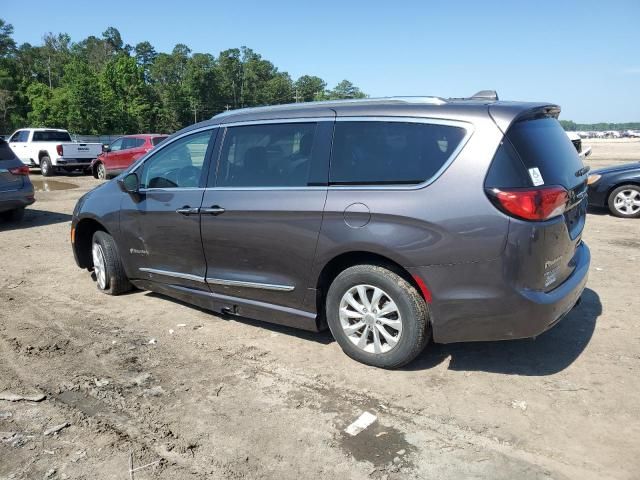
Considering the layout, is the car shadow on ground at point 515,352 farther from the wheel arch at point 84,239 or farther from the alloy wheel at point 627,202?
the alloy wheel at point 627,202

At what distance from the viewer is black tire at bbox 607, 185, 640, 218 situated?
959cm

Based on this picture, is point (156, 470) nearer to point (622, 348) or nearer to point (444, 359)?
point (444, 359)

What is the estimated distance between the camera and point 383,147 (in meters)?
3.57

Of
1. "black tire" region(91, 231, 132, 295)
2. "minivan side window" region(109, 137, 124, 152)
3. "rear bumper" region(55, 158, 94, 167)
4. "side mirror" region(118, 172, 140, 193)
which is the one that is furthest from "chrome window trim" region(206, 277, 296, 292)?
"rear bumper" region(55, 158, 94, 167)

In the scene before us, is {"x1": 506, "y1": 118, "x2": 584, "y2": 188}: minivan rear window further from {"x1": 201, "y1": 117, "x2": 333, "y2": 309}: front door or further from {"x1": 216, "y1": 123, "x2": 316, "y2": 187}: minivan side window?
{"x1": 216, "y1": 123, "x2": 316, "y2": 187}: minivan side window

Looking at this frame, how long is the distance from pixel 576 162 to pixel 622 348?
1491 mm

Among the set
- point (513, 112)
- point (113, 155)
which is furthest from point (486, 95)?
Result: point (113, 155)

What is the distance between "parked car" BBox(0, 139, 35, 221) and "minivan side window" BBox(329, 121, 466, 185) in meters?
8.21

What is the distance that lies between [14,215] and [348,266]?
30.2 ft

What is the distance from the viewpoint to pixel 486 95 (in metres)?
3.90

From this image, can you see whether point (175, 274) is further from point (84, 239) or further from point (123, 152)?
point (123, 152)

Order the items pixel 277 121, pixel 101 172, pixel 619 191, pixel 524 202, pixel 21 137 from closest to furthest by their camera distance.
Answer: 1. pixel 524 202
2. pixel 277 121
3. pixel 619 191
4. pixel 101 172
5. pixel 21 137

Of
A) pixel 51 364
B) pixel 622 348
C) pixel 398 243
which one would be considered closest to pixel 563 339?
pixel 622 348

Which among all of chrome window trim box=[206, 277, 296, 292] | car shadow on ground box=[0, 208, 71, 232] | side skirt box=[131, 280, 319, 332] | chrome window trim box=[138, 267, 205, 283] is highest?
chrome window trim box=[206, 277, 296, 292]
